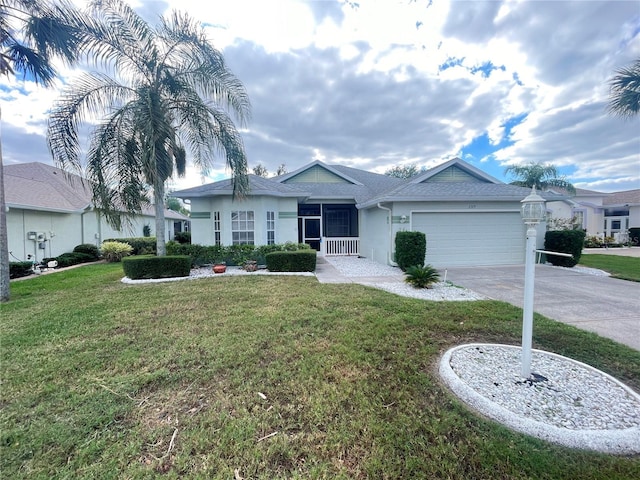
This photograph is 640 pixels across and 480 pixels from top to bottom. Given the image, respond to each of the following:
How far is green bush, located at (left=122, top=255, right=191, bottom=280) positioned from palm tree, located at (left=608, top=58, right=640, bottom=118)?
1732cm

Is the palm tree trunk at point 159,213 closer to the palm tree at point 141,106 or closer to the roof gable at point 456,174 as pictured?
the palm tree at point 141,106

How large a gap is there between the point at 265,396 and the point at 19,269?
1388cm

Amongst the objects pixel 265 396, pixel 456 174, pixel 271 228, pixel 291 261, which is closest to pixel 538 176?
pixel 456 174

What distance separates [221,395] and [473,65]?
13.7m

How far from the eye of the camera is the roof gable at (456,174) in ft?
42.1

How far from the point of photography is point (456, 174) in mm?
13109

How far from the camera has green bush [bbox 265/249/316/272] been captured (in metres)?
10.3

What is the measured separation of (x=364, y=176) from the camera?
19625mm

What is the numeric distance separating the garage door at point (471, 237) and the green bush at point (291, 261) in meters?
4.55

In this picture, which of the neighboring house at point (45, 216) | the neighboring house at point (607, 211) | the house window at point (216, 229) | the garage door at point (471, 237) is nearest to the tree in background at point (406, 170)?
the neighboring house at point (607, 211)

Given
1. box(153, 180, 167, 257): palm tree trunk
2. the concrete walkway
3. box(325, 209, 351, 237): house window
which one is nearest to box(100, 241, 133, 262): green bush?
box(153, 180, 167, 257): palm tree trunk

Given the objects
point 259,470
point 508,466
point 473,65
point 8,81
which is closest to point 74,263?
point 8,81

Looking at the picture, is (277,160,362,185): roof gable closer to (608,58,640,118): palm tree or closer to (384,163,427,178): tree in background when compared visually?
(608,58,640,118): palm tree

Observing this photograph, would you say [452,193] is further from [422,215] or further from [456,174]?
[456,174]
